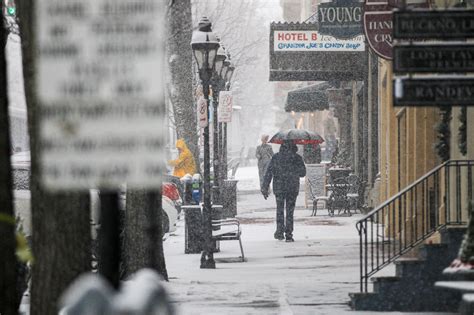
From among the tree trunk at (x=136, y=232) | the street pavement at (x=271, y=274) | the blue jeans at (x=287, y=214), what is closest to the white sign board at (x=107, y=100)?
the street pavement at (x=271, y=274)

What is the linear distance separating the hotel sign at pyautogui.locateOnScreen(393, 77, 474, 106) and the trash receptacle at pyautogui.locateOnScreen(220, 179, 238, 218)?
66.5 ft

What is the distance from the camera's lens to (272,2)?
477ft

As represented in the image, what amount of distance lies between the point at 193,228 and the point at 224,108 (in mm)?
11978

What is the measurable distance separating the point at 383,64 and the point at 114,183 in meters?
21.0

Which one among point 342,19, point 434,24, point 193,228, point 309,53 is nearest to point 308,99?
point 309,53

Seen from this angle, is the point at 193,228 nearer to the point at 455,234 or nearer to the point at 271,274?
the point at 271,274

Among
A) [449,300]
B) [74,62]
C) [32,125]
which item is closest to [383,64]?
[449,300]

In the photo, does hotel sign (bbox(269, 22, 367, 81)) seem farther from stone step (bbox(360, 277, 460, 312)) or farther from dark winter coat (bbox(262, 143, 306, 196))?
stone step (bbox(360, 277, 460, 312))

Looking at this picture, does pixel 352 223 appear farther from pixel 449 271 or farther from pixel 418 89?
pixel 418 89

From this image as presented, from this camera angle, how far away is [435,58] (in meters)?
10.0

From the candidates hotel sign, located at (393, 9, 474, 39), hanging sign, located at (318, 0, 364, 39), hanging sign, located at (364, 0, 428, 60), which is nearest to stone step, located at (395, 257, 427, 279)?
hotel sign, located at (393, 9, 474, 39)

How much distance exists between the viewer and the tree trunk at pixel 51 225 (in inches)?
312

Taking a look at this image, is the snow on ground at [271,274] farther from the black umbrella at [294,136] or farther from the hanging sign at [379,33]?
the black umbrella at [294,136]

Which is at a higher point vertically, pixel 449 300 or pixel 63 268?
pixel 63 268
